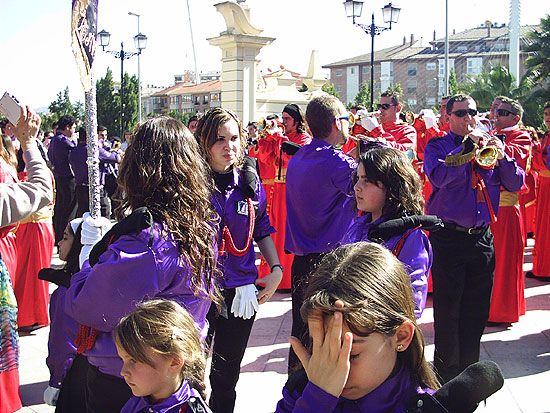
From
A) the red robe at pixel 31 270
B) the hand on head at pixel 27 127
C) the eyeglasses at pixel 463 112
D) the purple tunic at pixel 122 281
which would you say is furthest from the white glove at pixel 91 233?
the red robe at pixel 31 270

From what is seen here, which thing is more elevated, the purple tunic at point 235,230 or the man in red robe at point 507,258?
the purple tunic at point 235,230

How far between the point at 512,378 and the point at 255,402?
6.50ft

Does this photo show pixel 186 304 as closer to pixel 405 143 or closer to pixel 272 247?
pixel 272 247

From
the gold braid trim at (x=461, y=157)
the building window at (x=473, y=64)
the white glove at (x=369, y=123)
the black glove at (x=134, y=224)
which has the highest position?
the building window at (x=473, y=64)

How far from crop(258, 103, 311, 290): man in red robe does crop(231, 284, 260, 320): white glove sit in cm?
382

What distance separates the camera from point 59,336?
4.20 metres

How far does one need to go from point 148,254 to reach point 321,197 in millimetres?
2387

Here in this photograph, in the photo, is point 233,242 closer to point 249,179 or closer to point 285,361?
point 249,179

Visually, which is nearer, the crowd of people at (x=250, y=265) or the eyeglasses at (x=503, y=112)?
the crowd of people at (x=250, y=265)

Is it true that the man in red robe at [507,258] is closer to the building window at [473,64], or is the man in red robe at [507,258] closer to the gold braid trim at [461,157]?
the gold braid trim at [461,157]

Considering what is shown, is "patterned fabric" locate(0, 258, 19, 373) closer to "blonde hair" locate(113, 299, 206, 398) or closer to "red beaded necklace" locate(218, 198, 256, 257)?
"red beaded necklace" locate(218, 198, 256, 257)

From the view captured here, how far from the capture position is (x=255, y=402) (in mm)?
4902

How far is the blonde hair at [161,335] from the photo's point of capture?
7.42 ft

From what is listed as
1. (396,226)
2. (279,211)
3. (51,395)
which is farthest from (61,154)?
(396,226)
